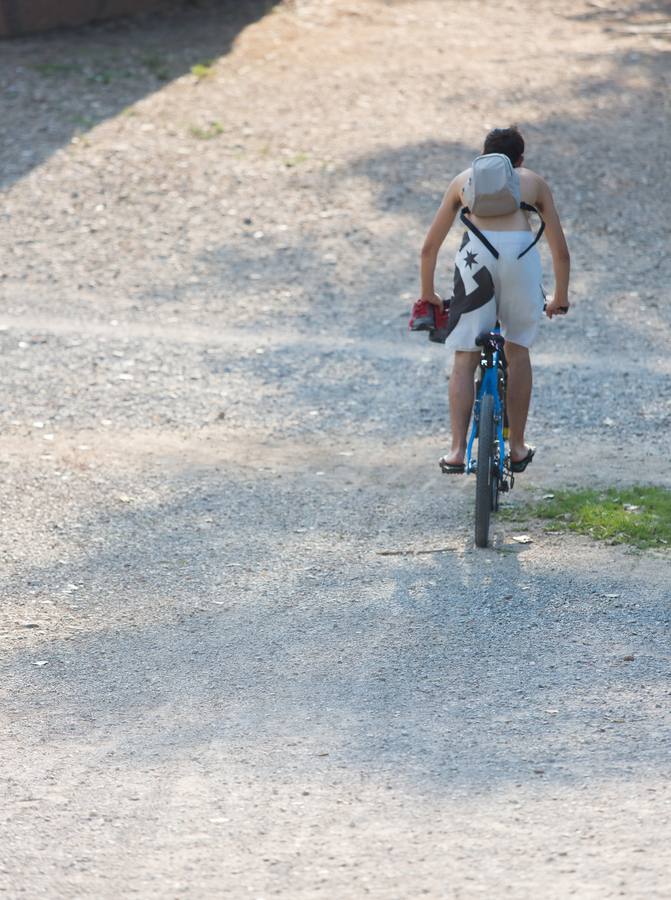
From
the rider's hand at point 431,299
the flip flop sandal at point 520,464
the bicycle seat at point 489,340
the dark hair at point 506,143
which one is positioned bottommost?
the flip flop sandal at point 520,464

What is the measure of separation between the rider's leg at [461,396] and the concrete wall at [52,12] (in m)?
12.5

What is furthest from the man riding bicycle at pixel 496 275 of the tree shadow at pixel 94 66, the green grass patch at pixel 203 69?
the green grass patch at pixel 203 69

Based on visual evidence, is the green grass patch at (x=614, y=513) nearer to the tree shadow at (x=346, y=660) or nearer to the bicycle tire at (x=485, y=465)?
the tree shadow at (x=346, y=660)

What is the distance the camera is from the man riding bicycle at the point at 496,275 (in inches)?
225

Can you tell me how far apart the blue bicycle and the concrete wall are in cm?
1264

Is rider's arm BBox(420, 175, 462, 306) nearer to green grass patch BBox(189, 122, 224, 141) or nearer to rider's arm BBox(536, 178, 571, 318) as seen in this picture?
rider's arm BBox(536, 178, 571, 318)

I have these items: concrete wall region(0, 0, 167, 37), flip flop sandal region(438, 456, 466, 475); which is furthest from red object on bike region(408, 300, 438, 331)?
concrete wall region(0, 0, 167, 37)

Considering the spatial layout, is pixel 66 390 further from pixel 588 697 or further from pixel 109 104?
pixel 109 104

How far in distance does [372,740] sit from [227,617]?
4.15 ft

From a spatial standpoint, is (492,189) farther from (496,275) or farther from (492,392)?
(492,392)

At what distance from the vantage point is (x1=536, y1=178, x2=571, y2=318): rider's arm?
229 inches

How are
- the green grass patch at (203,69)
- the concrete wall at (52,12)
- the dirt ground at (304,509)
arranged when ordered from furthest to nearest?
1. the concrete wall at (52,12)
2. the green grass patch at (203,69)
3. the dirt ground at (304,509)

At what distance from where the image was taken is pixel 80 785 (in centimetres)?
407

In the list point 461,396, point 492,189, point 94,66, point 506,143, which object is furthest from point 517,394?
point 94,66
